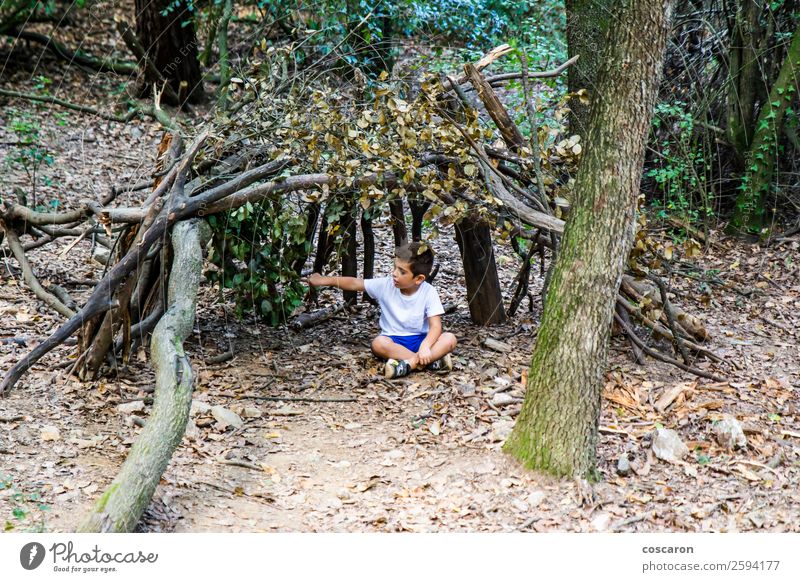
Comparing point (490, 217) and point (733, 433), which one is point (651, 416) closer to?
point (733, 433)

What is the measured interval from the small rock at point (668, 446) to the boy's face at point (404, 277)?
182 centimetres

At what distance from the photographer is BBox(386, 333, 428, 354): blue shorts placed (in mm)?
5379

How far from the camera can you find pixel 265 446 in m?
4.41

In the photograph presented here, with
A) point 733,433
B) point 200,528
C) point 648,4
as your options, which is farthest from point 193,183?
point 733,433

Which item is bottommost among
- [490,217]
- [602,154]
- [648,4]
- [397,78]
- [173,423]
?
[173,423]

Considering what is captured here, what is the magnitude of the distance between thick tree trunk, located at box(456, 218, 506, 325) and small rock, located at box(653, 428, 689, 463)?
193 cm

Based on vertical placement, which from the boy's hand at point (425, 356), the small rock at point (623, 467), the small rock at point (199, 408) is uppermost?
the boy's hand at point (425, 356)

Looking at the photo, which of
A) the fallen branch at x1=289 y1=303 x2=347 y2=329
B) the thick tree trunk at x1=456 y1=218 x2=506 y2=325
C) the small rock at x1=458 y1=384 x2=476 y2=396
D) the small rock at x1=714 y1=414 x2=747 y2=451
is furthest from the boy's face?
the small rock at x1=714 y1=414 x2=747 y2=451

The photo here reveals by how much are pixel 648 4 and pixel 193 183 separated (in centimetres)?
284

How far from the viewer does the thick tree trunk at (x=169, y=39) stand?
9.45 m

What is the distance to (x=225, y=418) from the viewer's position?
15.2 feet

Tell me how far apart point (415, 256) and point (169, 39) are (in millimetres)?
6018

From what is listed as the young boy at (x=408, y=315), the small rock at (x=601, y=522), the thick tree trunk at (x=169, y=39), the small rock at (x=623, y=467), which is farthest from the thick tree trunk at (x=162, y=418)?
the thick tree trunk at (x=169, y=39)

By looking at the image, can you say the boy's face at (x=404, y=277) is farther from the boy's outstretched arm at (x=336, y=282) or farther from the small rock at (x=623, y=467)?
the small rock at (x=623, y=467)
